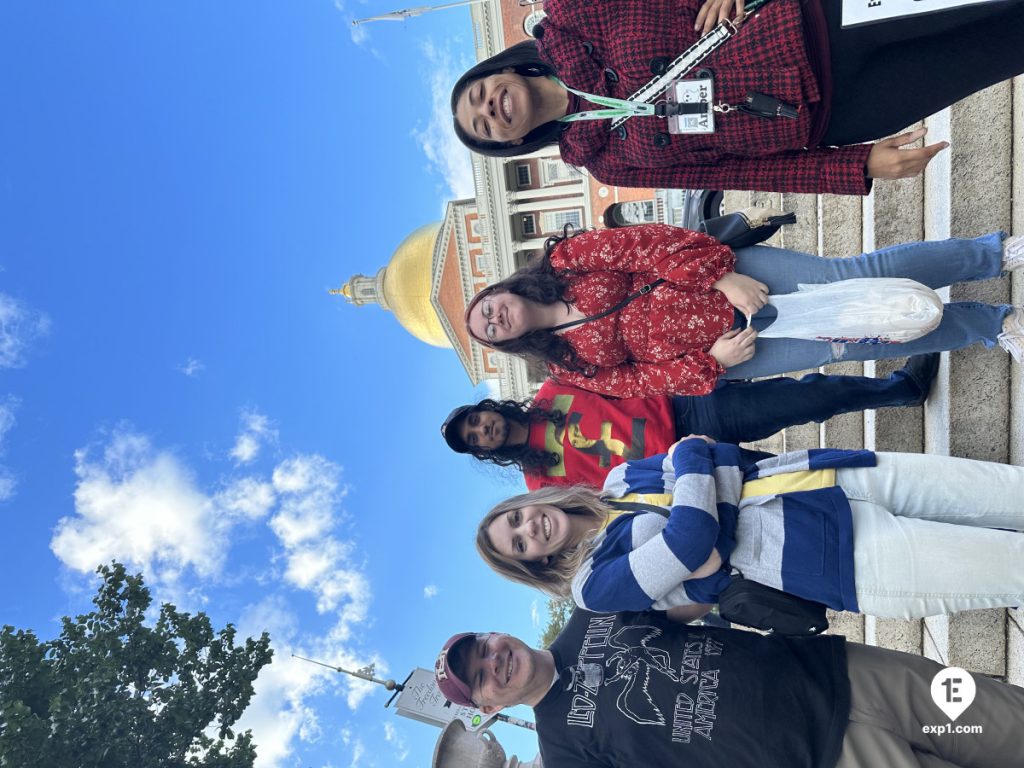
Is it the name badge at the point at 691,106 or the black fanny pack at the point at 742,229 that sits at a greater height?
the name badge at the point at 691,106

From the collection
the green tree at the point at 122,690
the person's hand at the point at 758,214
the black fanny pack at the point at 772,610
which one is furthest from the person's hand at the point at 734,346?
the green tree at the point at 122,690

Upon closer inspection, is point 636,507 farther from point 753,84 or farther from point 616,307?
point 753,84

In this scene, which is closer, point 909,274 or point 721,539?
point 721,539

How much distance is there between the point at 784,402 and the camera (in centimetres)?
427

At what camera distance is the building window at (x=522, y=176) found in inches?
992

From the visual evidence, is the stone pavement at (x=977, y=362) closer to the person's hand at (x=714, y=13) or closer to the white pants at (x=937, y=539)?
the white pants at (x=937, y=539)

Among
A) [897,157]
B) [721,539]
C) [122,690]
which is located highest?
[897,157]

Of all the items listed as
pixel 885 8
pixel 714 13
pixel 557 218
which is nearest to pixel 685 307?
pixel 714 13

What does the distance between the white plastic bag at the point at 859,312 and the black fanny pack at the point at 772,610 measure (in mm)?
1303

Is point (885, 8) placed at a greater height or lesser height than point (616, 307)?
greater

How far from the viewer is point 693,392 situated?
348 cm

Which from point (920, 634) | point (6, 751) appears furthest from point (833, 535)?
point (6, 751)

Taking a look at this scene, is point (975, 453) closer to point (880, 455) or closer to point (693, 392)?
point (880, 455)

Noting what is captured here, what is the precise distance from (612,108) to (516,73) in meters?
0.52
